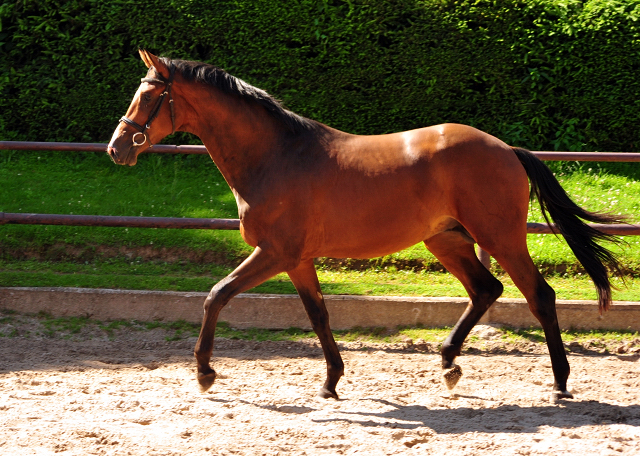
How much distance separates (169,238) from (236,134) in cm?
264

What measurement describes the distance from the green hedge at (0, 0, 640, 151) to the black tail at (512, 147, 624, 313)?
13.4 ft

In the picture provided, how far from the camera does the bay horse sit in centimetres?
389

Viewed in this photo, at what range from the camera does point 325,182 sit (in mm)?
3982

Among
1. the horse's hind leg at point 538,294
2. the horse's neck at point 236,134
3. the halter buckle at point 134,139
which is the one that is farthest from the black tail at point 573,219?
the halter buckle at point 134,139

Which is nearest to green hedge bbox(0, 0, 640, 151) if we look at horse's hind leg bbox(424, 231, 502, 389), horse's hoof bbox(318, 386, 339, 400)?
horse's hind leg bbox(424, 231, 502, 389)

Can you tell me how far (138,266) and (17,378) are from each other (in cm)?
200

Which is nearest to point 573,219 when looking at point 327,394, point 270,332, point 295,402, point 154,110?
point 327,394

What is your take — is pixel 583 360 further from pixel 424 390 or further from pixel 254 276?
pixel 254 276

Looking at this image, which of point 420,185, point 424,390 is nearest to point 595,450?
point 424,390

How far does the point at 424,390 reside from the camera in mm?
4223

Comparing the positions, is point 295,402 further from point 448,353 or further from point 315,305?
point 448,353

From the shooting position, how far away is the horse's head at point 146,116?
3848 millimetres

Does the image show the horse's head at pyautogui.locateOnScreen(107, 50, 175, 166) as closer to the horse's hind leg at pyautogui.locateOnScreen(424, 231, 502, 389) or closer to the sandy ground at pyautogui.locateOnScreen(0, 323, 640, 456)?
the sandy ground at pyautogui.locateOnScreen(0, 323, 640, 456)

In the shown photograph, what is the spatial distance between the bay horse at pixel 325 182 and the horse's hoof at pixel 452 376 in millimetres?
571
